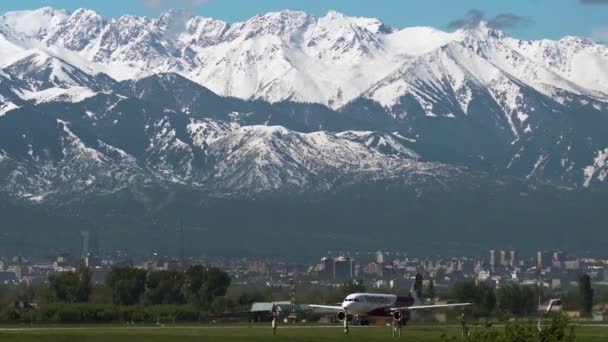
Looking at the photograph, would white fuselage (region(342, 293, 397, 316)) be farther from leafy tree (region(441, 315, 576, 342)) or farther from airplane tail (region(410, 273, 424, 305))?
leafy tree (region(441, 315, 576, 342))

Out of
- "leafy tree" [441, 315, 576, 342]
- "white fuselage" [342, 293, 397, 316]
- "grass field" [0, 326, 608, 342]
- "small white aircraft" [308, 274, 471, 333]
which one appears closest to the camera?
"leafy tree" [441, 315, 576, 342]

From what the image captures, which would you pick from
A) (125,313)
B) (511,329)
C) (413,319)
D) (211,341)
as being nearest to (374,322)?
(413,319)

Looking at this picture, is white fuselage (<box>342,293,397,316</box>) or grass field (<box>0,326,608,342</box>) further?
white fuselage (<box>342,293,397,316</box>)

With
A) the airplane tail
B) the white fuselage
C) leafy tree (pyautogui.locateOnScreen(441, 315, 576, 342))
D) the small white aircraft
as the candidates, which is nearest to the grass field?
Result: the small white aircraft

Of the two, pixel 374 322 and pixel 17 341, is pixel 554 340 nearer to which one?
pixel 17 341

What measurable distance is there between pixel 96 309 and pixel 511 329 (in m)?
106

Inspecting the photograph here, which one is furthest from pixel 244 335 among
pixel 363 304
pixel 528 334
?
pixel 528 334

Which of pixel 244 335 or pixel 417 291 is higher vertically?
pixel 417 291

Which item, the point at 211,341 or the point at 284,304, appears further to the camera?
the point at 284,304

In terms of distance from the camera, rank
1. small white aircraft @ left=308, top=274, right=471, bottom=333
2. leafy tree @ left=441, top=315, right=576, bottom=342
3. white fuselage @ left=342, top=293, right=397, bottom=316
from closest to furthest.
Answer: leafy tree @ left=441, top=315, right=576, bottom=342 < small white aircraft @ left=308, top=274, right=471, bottom=333 < white fuselage @ left=342, top=293, right=397, bottom=316

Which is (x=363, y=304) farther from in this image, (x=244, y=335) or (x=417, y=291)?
(x=244, y=335)

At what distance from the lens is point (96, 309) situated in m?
185

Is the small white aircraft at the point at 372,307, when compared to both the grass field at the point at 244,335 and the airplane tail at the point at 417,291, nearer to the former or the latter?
the airplane tail at the point at 417,291

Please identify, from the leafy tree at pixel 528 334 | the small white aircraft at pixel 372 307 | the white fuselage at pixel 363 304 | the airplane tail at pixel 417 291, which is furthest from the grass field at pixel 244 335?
the airplane tail at pixel 417 291
